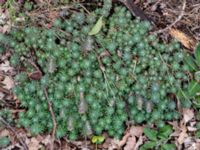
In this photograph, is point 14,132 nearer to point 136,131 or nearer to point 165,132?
point 136,131

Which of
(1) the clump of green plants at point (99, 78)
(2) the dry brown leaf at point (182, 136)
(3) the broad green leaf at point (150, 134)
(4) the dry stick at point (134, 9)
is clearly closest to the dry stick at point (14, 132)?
(1) the clump of green plants at point (99, 78)

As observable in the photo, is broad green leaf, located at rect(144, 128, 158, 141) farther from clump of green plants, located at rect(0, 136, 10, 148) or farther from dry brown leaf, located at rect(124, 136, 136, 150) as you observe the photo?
clump of green plants, located at rect(0, 136, 10, 148)

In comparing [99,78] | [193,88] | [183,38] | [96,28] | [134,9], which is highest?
[134,9]

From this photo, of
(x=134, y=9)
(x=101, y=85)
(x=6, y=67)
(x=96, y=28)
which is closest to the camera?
(x=101, y=85)

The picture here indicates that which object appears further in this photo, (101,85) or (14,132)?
(14,132)

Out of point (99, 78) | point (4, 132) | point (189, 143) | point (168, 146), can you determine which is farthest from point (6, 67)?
point (189, 143)

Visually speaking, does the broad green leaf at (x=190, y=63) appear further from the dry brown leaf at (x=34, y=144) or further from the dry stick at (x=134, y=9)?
the dry brown leaf at (x=34, y=144)

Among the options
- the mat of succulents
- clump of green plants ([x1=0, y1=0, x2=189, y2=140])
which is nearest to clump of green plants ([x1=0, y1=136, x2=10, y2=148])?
the mat of succulents
